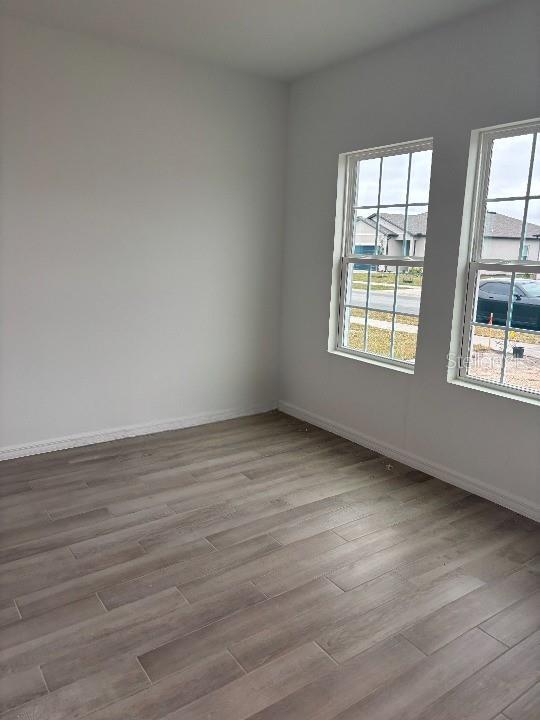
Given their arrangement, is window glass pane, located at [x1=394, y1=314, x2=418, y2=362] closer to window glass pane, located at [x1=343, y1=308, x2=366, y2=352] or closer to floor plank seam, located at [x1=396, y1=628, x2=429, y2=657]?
window glass pane, located at [x1=343, y1=308, x2=366, y2=352]

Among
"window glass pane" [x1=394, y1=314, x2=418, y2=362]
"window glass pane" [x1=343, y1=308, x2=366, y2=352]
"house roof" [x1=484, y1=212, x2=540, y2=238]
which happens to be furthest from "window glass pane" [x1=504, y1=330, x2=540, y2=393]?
"window glass pane" [x1=343, y1=308, x2=366, y2=352]

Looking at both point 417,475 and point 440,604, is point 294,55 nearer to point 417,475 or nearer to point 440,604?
point 417,475

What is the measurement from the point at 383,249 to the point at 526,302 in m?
1.21

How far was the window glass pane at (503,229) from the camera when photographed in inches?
127

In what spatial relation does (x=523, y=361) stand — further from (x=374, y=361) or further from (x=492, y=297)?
(x=374, y=361)

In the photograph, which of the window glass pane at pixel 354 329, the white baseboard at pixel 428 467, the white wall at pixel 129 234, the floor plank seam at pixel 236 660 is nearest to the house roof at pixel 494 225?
the window glass pane at pixel 354 329

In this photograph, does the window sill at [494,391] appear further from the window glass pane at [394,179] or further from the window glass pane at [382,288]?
the window glass pane at [394,179]

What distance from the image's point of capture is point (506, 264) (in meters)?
3.30

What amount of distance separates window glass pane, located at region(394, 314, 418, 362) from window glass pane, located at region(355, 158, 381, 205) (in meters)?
0.93

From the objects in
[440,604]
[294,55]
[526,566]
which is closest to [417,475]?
[526,566]

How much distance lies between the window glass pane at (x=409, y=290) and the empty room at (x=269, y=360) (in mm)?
36

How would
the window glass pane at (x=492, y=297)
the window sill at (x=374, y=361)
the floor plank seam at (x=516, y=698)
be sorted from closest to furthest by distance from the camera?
the floor plank seam at (x=516, y=698) → the window glass pane at (x=492, y=297) → the window sill at (x=374, y=361)

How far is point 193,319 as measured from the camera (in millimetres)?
4574

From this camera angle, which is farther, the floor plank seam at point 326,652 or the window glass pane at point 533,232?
the window glass pane at point 533,232
